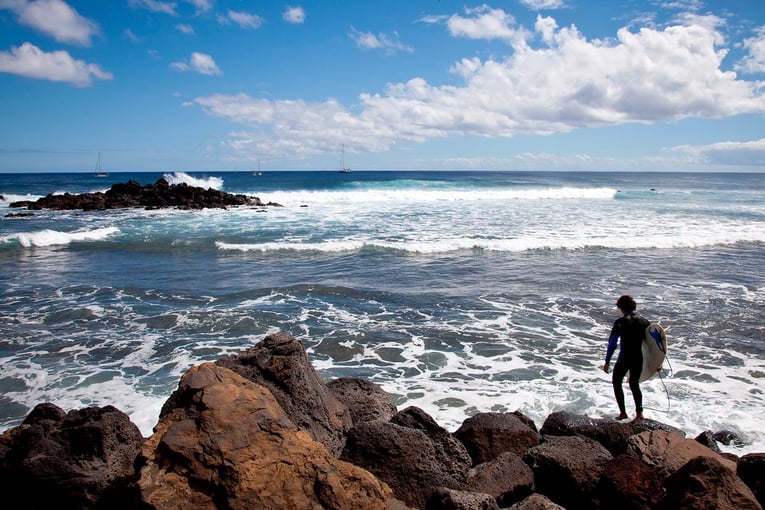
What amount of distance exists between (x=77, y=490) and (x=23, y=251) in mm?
18929

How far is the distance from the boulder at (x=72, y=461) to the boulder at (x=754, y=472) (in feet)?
15.4

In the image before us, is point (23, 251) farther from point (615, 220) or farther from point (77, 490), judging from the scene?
point (615, 220)

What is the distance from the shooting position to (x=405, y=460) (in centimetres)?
416

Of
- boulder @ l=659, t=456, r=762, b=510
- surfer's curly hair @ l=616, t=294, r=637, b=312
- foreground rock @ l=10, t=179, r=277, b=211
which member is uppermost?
foreground rock @ l=10, t=179, r=277, b=211

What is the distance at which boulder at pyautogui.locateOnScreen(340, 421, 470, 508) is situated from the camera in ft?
13.3

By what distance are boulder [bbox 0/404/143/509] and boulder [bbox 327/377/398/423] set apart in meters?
1.97

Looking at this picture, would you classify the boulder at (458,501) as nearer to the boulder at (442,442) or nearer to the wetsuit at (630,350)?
the boulder at (442,442)

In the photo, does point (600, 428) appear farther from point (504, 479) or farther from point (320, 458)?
point (320, 458)

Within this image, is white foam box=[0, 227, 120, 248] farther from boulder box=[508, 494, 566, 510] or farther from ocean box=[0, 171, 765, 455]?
boulder box=[508, 494, 566, 510]

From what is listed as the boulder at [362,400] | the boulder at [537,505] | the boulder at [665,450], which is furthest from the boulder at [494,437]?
the boulder at [537,505]

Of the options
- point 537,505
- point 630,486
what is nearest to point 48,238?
point 537,505

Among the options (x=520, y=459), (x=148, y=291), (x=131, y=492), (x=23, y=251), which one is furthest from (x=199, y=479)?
(x=23, y=251)

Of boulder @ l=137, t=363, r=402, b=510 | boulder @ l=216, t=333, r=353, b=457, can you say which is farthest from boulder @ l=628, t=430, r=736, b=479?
boulder @ l=216, t=333, r=353, b=457

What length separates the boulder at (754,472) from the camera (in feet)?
13.1
